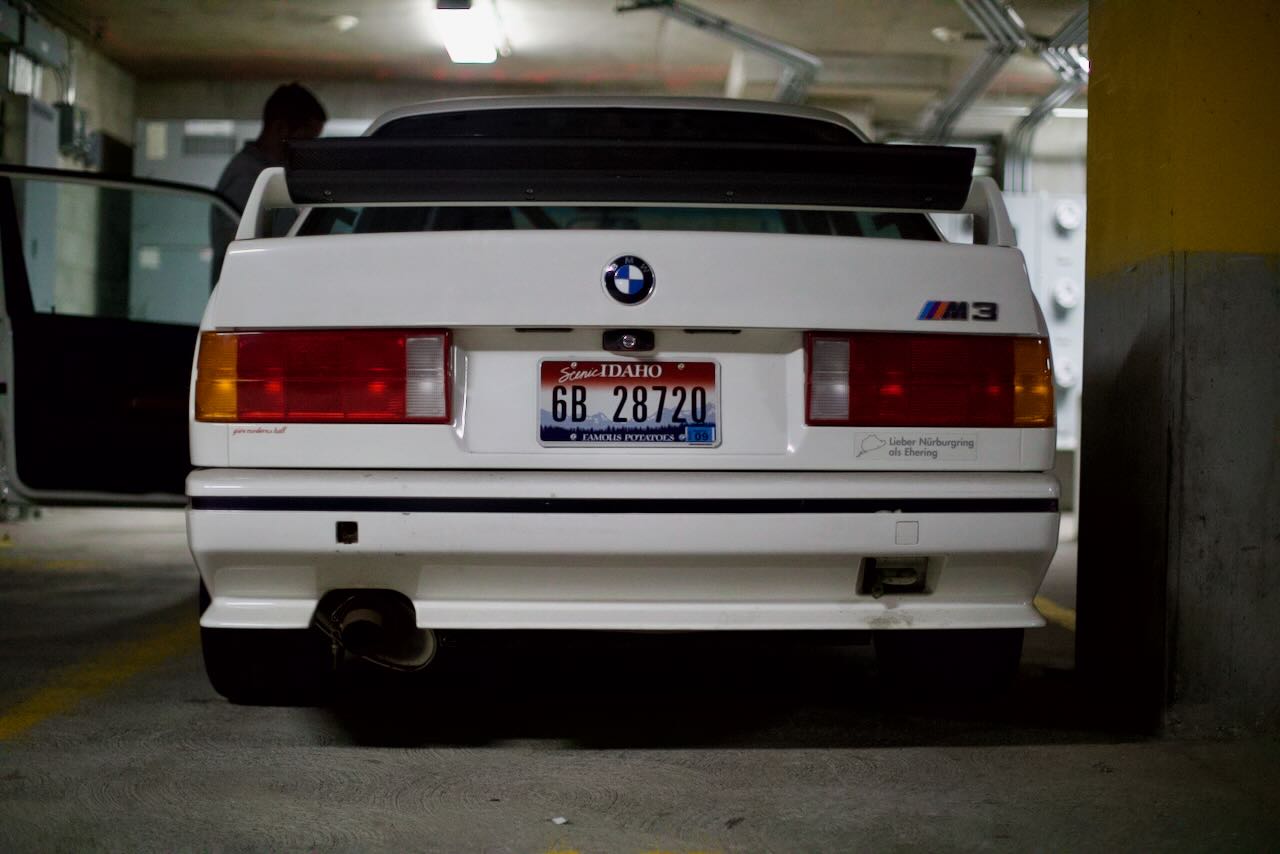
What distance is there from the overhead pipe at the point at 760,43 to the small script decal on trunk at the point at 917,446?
744cm

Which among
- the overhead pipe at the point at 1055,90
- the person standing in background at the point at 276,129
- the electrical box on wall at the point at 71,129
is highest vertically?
the overhead pipe at the point at 1055,90

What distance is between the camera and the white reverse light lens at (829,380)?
8.63 feet

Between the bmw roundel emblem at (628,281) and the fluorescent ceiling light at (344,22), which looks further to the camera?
the fluorescent ceiling light at (344,22)

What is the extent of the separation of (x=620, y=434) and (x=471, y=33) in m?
9.04

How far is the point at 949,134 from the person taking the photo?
1323cm

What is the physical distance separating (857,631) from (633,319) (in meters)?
0.85

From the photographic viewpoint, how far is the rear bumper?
2.55m

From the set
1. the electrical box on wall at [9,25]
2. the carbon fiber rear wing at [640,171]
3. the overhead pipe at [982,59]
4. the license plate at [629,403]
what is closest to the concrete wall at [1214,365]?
the carbon fiber rear wing at [640,171]

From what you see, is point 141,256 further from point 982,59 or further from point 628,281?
point 628,281

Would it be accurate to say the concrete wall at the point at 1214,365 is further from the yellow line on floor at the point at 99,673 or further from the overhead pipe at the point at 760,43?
the overhead pipe at the point at 760,43

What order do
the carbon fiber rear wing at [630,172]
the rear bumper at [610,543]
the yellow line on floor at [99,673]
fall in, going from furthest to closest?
the yellow line on floor at [99,673] < the carbon fiber rear wing at [630,172] < the rear bumper at [610,543]

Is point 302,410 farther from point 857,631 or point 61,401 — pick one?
point 61,401

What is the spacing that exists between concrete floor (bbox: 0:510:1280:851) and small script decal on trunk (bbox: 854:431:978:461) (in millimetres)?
491

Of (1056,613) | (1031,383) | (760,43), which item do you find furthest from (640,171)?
(760,43)
